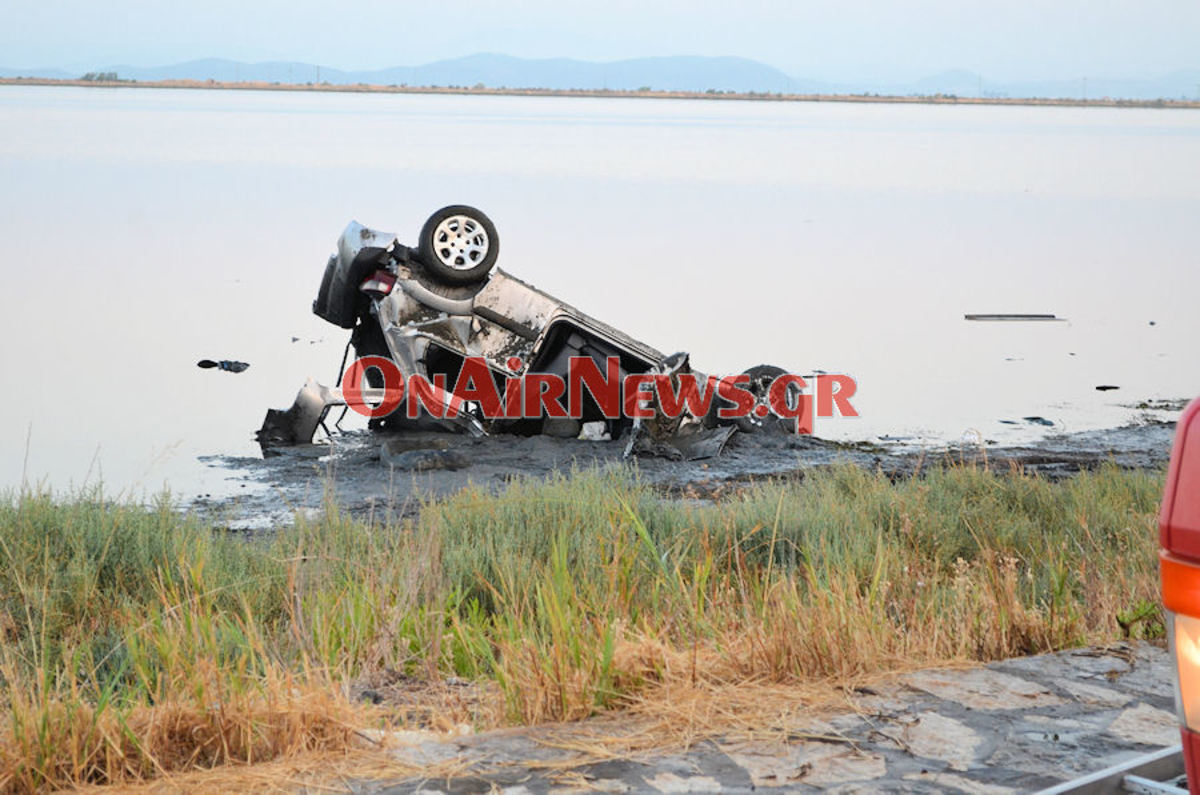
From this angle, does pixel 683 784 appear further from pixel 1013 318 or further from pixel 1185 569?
pixel 1013 318

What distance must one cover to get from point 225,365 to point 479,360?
27.9 ft

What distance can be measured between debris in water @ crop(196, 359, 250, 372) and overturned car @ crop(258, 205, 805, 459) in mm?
6079

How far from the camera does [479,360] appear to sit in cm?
1316

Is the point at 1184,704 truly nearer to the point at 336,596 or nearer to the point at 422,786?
the point at 422,786

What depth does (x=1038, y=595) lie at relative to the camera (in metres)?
7.50

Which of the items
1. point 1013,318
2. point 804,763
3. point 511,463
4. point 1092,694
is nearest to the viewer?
point 804,763

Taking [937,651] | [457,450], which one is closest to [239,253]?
[457,450]

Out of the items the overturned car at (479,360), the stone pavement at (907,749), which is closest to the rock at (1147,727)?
the stone pavement at (907,749)

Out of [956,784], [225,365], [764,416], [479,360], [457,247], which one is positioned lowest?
[956,784]

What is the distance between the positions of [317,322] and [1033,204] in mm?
36808

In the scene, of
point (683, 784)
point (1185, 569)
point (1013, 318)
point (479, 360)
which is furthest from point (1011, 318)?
point (1185, 569)

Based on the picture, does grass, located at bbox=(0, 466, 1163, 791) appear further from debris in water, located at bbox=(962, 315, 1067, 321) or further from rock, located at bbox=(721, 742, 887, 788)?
debris in water, located at bbox=(962, 315, 1067, 321)

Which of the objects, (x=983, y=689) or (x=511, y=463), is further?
(x=511, y=463)

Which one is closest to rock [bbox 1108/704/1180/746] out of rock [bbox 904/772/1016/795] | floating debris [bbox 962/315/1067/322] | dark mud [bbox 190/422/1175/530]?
rock [bbox 904/772/1016/795]
